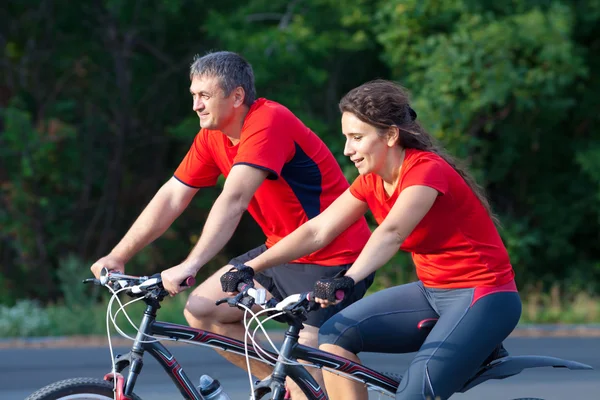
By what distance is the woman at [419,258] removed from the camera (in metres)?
3.97

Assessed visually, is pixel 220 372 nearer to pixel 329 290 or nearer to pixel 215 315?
pixel 215 315

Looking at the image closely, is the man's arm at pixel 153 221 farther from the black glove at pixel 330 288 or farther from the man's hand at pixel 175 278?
the black glove at pixel 330 288

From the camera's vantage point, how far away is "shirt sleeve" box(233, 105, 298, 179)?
4578 mm

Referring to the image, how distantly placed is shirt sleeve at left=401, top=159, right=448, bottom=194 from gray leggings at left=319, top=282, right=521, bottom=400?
0.44m

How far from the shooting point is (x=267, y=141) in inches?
182

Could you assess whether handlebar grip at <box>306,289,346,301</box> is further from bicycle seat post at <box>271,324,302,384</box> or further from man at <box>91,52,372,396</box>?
man at <box>91,52,372,396</box>

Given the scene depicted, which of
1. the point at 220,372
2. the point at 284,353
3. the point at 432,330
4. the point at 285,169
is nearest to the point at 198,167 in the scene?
the point at 285,169

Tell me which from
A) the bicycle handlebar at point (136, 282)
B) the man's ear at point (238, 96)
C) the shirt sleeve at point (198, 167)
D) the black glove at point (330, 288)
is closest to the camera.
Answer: the black glove at point (330, 288)

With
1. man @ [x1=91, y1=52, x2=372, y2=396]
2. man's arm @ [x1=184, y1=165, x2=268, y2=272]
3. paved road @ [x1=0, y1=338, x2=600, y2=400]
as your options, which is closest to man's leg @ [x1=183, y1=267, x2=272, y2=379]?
man @ [x1=91, y1=52, x2=372, y2=396]

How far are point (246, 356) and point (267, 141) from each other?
1048mm

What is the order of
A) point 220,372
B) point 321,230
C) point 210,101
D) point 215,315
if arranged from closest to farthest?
point 321,230
point 210,101
point 215,315
point 220,372

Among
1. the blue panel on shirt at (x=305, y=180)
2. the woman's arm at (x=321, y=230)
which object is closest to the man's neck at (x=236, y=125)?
the blue panel on shirt at (x=305, y=180)

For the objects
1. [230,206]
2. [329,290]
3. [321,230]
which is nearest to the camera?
[329,290]

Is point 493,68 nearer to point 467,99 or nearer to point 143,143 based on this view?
point 467,99
